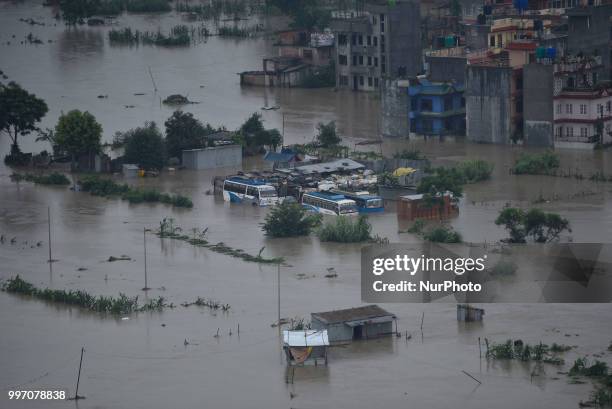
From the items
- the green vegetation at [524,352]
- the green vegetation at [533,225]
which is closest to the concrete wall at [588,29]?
the green vegetation at [533,225]

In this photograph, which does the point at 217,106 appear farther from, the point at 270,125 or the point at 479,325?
the point at 479,325

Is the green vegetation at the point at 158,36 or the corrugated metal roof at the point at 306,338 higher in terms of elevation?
the green vegetation at the point at 158,36

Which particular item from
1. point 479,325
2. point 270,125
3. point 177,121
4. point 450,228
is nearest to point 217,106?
point 270,125

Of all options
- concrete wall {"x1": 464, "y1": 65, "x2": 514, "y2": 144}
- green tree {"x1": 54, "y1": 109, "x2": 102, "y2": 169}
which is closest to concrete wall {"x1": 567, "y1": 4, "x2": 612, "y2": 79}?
concrete wall {"x1": 464, "y1": 65, "x2": 514, "y2": 144}

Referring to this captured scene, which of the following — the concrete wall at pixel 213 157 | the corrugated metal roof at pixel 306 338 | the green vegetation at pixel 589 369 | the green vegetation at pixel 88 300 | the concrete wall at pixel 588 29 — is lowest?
the green vegetation at pixel 589 369

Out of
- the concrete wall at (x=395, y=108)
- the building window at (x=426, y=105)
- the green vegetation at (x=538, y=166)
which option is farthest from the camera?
the concrete wall at (x=395, y=108)

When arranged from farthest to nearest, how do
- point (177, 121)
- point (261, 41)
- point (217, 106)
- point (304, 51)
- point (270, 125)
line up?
point (261, 41) < point (304, 51) < point (217, 106) < point (270, 125) < point (177, 121)

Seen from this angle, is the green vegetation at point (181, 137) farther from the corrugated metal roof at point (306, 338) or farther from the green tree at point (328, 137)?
the corrugated metal roof at point (306, 338)
